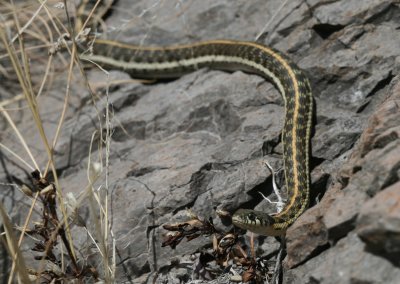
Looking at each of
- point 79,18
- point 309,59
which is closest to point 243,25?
point 309,59

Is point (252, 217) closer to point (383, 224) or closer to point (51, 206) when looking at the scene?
point (383, 224)

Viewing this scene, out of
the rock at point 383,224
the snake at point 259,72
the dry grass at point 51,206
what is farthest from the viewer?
the snake at point 259,72

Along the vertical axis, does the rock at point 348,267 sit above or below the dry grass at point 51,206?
below

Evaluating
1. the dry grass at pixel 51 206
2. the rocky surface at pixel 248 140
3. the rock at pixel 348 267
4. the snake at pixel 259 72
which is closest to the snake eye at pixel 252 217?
the snake at pixel 259 72

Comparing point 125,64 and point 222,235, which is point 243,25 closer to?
point 125,64

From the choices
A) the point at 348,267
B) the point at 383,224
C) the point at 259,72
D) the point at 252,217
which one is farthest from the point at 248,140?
the point at 383,224

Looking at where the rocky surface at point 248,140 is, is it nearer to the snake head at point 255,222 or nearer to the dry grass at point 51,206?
the dry grass at point 51,206
